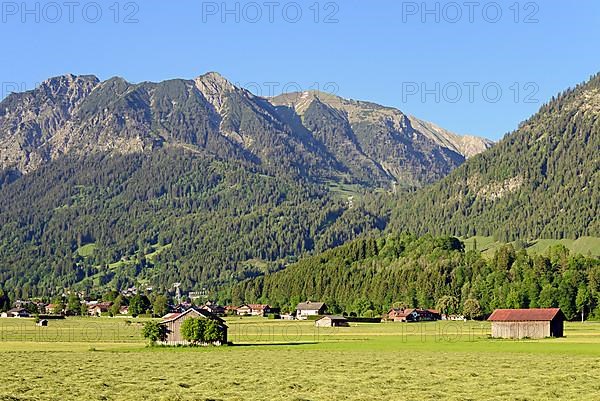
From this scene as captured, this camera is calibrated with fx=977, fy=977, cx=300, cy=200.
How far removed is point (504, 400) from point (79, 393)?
814 inches

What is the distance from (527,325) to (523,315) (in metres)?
1.57

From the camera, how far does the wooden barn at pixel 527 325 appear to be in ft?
429

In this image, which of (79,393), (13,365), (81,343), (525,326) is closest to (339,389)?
(79,393)

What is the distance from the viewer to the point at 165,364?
7244cm

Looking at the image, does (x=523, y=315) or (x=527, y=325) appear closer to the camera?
(x=527, y=325)

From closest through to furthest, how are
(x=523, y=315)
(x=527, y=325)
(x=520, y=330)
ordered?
1. (x=520, y=330)
2. (x=527, y=325)
3. (x=523, y=315)

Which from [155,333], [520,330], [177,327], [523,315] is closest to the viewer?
[155,333]

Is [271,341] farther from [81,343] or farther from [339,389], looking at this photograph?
[339,389]

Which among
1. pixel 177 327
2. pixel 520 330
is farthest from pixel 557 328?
pixel 177 327

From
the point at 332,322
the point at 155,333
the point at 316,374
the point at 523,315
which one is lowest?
the point at 316,374

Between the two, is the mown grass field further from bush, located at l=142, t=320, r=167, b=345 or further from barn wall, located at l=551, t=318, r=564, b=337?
barn wall, located at l=551, t=318, r=564, b=337

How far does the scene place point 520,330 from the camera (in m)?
132

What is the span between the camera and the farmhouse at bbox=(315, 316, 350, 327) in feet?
590

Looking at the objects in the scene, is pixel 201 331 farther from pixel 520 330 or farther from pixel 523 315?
pixel 523 315
